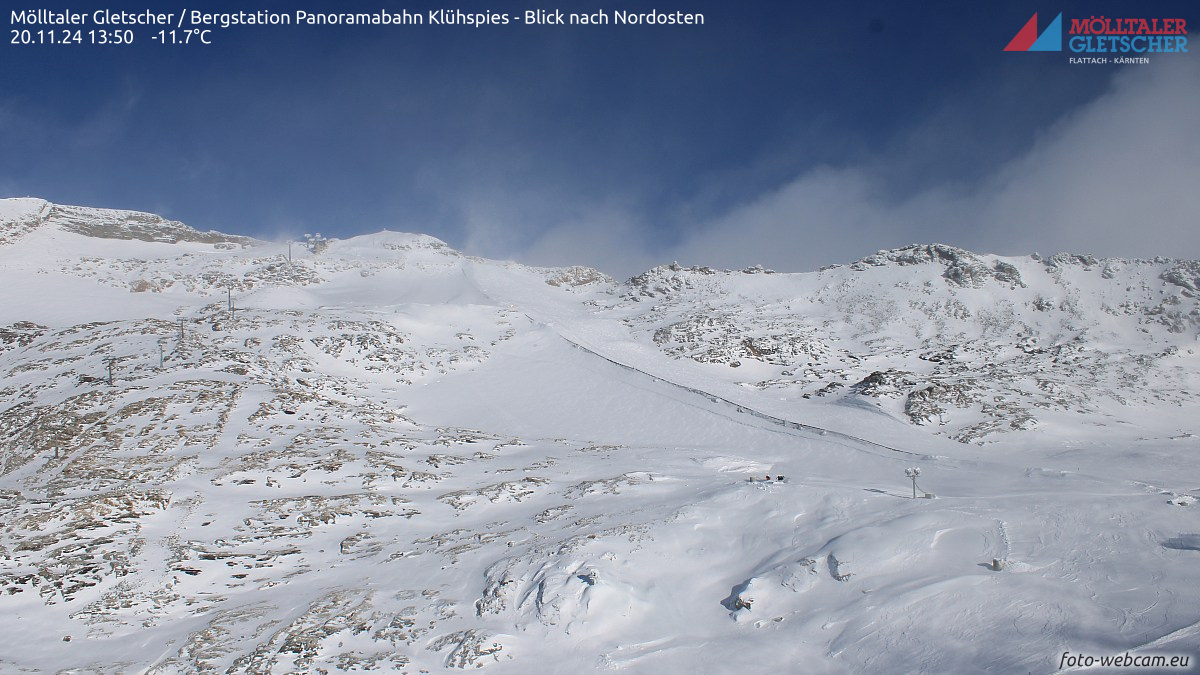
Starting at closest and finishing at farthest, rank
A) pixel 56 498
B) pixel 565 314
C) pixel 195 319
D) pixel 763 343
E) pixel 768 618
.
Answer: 1. pixel 768 618
2. pixel 56 498
3. pixel 195 319
4. pixel 763 343
5. pixel 565 314

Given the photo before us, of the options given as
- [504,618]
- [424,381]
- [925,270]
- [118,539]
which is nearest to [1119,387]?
[925,270]

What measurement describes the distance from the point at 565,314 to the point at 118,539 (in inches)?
1867

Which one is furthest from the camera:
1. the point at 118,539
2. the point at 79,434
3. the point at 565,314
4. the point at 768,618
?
the point at 565,314

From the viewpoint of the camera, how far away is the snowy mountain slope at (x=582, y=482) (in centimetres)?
1083

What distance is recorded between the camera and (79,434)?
77.2 ft

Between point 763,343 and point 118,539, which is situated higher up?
point 763,343

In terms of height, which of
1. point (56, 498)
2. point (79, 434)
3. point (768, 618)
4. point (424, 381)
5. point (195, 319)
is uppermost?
point (195, 319)

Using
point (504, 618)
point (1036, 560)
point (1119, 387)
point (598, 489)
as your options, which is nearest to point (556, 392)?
point (598, 489)

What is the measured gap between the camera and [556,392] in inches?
1543

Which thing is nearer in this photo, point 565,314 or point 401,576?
point 401,576

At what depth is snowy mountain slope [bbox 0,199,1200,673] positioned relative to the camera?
1083cm

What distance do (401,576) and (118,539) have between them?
29.3 feet

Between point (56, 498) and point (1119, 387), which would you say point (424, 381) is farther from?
point (1119, 387)

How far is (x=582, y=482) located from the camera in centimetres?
2205
